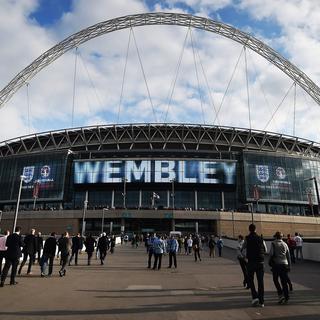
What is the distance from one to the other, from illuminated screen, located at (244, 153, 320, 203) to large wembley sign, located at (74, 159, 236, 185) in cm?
500

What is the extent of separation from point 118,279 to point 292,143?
99390mm

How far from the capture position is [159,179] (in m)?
90.9

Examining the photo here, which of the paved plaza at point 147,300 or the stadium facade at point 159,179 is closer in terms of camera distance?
the paved plaza at point 147,300

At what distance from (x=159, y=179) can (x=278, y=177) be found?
3127 cm

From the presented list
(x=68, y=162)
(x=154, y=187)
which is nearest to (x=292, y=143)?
(x=154, y=187)

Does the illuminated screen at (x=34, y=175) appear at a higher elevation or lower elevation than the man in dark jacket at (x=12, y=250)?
higher

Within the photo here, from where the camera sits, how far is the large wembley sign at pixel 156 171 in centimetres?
9119

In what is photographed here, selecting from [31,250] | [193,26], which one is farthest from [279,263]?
[193,26]

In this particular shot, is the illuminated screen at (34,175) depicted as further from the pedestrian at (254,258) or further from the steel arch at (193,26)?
the pedestrian at (254,258)

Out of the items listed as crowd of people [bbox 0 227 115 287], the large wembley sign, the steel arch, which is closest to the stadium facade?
the large wembley sign

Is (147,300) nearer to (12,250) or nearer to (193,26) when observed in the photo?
(12,250)

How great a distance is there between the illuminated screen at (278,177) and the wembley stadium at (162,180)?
0.26 metres

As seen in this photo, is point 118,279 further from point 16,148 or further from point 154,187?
point 16,148

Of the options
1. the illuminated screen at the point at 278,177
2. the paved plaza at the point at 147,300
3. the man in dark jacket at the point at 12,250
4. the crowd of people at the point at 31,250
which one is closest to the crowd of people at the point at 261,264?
the paved plaza at the point at 147,300
